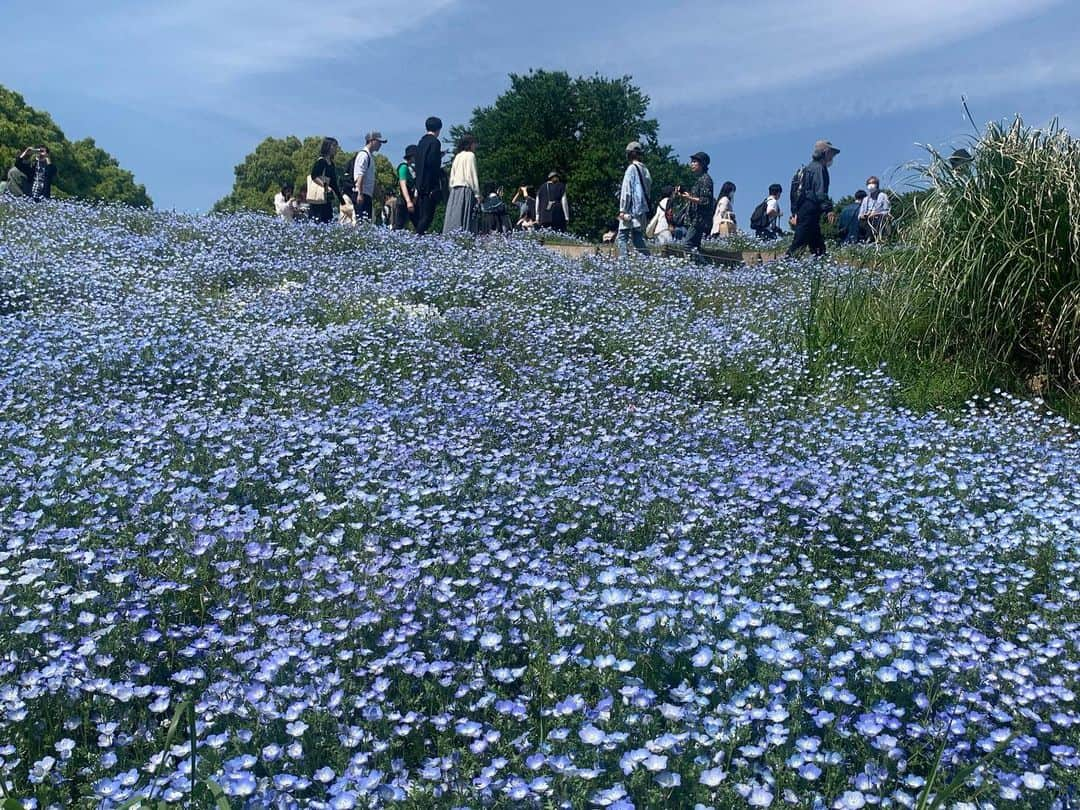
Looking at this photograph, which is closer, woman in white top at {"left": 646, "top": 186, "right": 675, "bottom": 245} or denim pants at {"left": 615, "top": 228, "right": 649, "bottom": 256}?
denim pants at {"left": 615, "top": 228, "right": 649, "bottom": 256}

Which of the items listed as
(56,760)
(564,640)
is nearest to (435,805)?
(564,640)

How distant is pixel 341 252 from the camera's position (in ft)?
35.5

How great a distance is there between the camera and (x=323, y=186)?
43.7ft

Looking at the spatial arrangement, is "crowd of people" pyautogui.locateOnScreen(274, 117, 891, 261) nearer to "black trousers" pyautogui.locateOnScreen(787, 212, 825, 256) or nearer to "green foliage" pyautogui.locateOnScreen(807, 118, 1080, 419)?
"black trousers" pyautogui.locateOnScreen(787, 212, 825, 256)

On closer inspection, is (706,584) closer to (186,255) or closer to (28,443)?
(28,443)

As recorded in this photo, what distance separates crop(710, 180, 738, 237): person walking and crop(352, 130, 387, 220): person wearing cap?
21.5ft

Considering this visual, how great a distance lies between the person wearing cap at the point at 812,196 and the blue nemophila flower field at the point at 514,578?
490 centimetres

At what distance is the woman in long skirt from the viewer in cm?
1202

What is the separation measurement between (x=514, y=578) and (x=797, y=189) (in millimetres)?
9370

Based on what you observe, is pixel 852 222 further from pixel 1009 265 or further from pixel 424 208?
pixel 1009 265

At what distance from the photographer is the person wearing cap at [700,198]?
1163 centimetres

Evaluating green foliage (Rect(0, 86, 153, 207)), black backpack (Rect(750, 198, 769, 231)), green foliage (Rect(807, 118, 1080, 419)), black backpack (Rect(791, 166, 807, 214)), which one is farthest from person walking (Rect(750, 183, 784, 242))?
green foliage (Rect(0, 86, 153, 207))

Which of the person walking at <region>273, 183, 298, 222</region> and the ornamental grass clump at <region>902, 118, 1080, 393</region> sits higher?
the person walking at <region>273, 183, 298, 222</region>

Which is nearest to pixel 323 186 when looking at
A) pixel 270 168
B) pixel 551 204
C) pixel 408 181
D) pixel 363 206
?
pixel 363 206
